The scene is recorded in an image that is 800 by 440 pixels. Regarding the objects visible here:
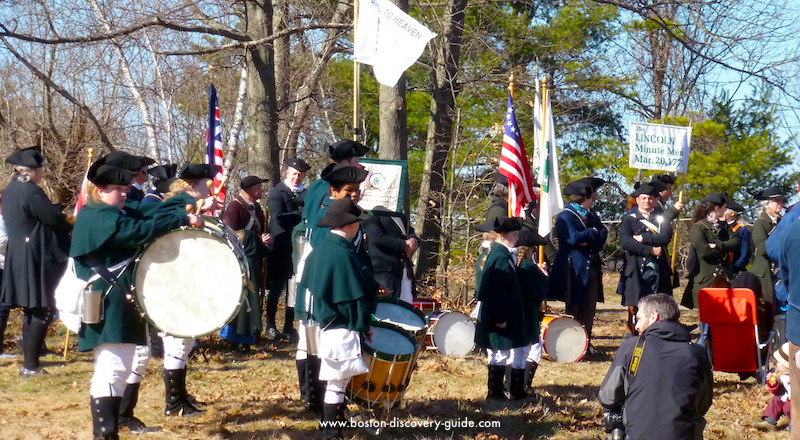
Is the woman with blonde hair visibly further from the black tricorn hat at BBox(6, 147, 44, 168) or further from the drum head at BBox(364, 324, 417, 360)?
the drum head at BBox(364, 324, 417, 360)

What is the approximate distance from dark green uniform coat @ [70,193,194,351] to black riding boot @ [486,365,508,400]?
10.4 ft

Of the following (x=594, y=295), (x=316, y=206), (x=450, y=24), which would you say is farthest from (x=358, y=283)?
(x=450, y=24)

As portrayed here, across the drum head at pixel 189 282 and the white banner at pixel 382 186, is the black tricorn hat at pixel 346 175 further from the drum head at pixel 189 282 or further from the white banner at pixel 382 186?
the white banner at pixel 382 186

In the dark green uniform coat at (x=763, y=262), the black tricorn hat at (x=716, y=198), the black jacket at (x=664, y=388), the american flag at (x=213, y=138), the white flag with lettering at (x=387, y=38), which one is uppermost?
the white flag with lettering at (x=387, y=38)

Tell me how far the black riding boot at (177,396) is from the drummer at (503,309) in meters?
2.49

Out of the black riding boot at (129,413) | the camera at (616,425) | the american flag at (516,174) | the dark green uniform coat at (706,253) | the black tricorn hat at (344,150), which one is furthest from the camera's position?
the dark green uniform coat at (706,253)

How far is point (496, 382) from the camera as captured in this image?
7758 millimetres

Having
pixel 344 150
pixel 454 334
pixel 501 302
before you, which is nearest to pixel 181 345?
pixel 344 150

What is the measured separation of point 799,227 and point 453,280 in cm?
814

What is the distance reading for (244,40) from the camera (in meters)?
12.8

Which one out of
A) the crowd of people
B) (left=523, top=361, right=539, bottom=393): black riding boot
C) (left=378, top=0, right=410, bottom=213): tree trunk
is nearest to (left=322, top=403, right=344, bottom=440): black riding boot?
the crowd of people

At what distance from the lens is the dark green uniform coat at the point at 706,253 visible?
10.7 m

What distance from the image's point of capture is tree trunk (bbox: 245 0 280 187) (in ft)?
42.9

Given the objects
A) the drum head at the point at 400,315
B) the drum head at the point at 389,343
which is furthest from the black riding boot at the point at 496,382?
the drum head at the point at 389,343
